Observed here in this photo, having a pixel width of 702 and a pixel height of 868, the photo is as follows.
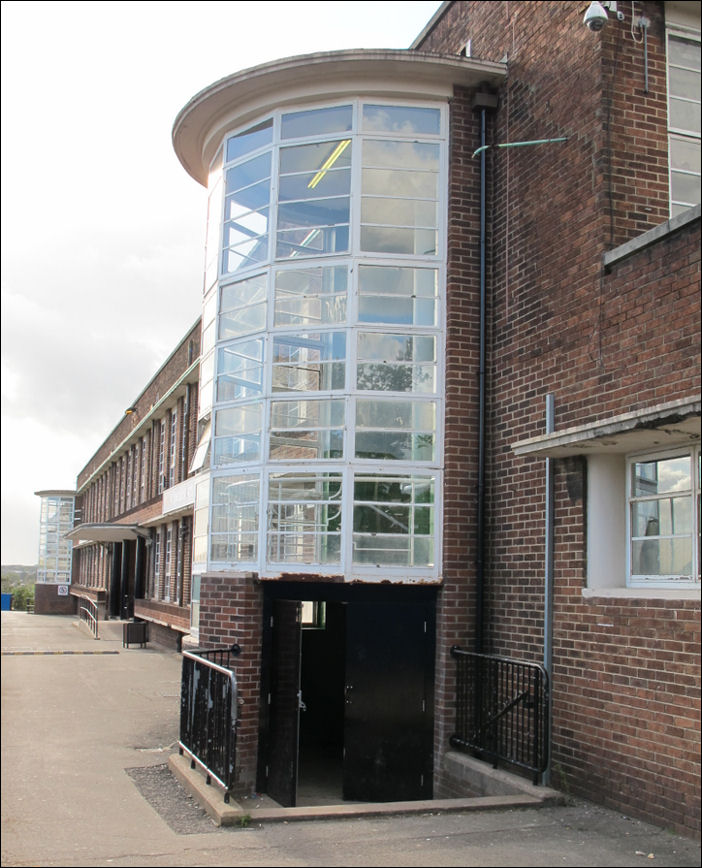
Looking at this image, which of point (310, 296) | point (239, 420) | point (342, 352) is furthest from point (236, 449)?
point (310, 296)

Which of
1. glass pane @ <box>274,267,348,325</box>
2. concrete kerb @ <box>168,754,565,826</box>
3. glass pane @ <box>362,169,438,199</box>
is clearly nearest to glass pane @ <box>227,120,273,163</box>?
glass pane @ <box>362,169,438,199</box>

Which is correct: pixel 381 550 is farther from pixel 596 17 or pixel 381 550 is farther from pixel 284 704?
pixel 596 17

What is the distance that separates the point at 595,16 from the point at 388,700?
22.2 ft

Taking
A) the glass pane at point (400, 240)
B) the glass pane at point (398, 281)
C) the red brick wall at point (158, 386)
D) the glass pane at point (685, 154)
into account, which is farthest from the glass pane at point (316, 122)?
the red brick wall at point (158, 386)

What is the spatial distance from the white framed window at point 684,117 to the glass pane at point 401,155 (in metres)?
2.58

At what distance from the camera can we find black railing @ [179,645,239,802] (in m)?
7.87

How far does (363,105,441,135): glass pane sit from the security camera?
2458 mm

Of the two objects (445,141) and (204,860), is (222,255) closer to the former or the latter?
(445,141)

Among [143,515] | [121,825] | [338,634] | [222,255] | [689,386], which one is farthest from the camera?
[143,515]

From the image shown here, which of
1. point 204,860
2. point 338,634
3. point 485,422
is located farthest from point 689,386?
point 338,634

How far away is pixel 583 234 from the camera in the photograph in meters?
8.48

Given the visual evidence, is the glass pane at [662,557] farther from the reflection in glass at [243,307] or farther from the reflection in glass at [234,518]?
the reflection in glass at [243,307]

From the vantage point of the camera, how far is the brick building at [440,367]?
796 cm

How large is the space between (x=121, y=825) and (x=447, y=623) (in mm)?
3692
